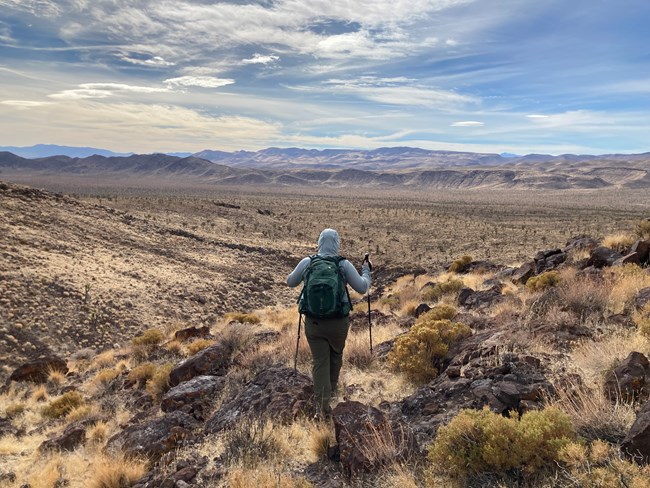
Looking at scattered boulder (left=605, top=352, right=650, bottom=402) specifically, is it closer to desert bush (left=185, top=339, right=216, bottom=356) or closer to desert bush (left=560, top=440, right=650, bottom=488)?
desert bush (left=560, top=440, right=650, bottom=488)

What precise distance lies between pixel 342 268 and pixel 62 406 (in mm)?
6760

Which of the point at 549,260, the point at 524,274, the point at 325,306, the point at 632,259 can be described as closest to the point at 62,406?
the point at 325,306

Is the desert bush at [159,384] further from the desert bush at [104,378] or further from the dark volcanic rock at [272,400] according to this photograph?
the dark volcanic rock at [272,400]

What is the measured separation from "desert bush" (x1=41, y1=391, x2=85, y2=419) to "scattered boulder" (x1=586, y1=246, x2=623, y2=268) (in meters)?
11.8

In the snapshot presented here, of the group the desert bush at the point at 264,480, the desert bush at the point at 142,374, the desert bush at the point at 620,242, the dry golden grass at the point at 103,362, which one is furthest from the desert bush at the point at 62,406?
the desert bush at the point at 620,242

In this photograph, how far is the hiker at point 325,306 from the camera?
471 centimetres

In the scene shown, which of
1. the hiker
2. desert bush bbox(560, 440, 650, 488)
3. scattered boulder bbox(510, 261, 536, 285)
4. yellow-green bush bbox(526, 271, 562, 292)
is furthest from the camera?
scattered boulder bbox(510, 261, 536, 285)

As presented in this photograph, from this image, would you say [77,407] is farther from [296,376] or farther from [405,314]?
[405,314]

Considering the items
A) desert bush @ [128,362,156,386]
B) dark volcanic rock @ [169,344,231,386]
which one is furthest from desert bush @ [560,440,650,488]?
desert bush @ [128,362,156,386]

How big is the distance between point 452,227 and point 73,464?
123ft

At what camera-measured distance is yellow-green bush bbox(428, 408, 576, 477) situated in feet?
10.8

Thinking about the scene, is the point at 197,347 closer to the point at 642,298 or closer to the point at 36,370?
the point at 36,370

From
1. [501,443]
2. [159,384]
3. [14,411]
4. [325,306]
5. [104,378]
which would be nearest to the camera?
[501,443]

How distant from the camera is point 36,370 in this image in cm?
1055
